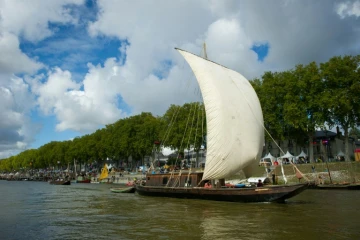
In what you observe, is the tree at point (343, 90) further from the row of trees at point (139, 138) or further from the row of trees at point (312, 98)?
the row of trees at point (139, 138)

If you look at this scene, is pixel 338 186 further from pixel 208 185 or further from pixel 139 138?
pixel 139 138

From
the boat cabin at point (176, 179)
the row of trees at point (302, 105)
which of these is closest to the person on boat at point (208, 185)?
the boat cabin at point (176, 179)

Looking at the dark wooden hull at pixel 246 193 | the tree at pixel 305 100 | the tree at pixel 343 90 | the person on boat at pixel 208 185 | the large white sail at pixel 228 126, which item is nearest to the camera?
the dark wooden hull at pixel 246 193

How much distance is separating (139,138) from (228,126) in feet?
205

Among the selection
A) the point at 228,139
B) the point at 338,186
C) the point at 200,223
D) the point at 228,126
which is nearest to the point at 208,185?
the point at 228,139

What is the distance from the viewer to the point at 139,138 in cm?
9062

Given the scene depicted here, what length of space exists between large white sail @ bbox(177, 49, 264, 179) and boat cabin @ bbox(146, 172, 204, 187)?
337 centimetres

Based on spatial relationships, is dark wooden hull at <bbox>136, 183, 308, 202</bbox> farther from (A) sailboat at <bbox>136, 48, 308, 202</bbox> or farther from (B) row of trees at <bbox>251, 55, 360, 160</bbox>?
(B) row of trees at <bbox>251, 55, 360, 160</bbox>

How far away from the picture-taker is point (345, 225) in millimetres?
18453

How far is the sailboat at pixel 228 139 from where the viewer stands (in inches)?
1107

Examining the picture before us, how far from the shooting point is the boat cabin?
34344 mm

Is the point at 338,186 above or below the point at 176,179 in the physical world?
below

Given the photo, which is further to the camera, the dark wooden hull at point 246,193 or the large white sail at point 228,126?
the large white sail at point 228,126

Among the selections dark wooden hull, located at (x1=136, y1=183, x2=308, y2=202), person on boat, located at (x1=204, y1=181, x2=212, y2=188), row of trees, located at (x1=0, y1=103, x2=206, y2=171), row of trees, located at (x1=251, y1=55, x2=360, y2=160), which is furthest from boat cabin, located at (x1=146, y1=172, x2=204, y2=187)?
row of trees, located at (x1=251, y1=55, x2=360, y2=160)
